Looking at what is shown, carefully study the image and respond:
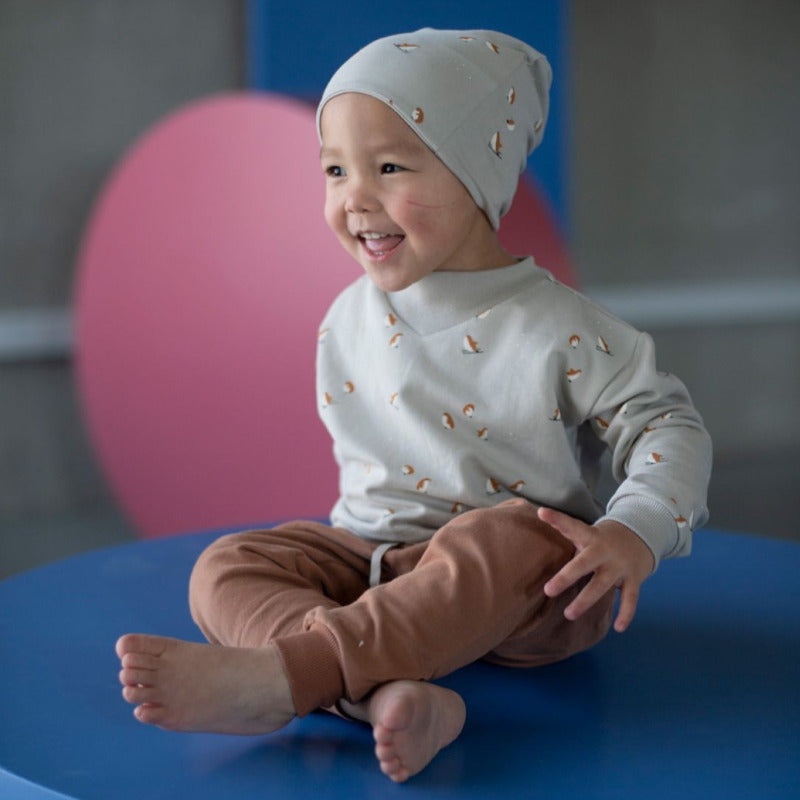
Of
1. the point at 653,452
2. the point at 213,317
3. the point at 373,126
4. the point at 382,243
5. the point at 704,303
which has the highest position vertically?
the point at 373,126

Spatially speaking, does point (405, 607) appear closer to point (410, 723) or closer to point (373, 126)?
point (410, 723)

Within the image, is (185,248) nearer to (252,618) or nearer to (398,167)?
(398,167)

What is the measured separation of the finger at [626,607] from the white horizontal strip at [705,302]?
2371mm

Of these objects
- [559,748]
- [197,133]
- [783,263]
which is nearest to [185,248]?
[197,133]

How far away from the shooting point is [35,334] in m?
2.63

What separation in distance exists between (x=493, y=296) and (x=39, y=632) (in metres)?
0.56

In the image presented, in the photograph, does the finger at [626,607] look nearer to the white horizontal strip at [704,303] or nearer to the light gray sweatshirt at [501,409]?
the light gray sweatshirt at [501,409]

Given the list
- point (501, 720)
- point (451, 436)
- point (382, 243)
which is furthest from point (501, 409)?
point (501, 720)

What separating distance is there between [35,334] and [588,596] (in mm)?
1926

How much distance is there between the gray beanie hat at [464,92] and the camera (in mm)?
1139

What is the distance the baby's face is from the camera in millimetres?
1136

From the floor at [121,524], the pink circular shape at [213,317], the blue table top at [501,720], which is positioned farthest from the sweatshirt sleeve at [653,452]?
the floor at [121,524]

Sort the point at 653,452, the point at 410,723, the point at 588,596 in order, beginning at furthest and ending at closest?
the point at 653,452
the point at 588,596
the point at 410,723

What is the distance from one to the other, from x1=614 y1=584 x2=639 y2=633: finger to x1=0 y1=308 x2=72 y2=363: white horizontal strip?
75.5 inches
